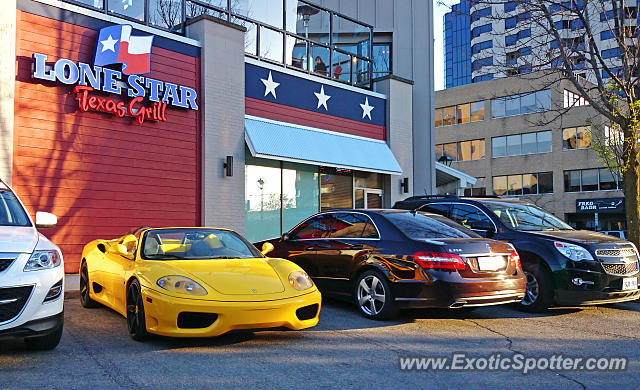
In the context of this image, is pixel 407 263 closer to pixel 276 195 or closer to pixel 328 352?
pixel 328 352

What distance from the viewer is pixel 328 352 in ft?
18.8

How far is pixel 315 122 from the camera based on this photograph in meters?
18.0

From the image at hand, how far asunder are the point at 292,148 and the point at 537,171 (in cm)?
3914

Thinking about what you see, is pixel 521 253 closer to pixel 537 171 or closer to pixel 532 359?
pixel 532 359

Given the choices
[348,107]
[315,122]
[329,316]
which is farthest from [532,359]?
[348,107]

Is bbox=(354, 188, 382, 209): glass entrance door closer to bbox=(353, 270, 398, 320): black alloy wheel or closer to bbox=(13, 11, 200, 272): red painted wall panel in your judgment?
bbox=(13, 11, 200, 272): red painted wall panel

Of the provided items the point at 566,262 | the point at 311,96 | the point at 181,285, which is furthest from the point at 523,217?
the point at 311,96

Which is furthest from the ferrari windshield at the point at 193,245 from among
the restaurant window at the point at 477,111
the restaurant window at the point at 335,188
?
the restaurant window at the point at 477,111

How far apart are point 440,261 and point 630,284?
314cm

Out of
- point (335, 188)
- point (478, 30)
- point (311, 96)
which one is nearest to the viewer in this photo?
point (311, 96)

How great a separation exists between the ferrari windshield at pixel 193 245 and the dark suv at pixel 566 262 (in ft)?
12.8

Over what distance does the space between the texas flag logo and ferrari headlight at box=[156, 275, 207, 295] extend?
27.8 feet

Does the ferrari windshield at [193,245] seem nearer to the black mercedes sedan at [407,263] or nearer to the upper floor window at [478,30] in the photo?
the black mercedes sedan at [407,263]

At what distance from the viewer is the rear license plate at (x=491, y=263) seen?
7.13 meters
